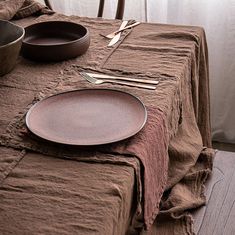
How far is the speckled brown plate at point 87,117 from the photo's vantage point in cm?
94

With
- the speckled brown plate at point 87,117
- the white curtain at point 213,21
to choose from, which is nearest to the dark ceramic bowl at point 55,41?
the speckled brown plate at point 87,117

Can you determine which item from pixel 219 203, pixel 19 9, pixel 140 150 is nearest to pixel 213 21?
pixel 19 9

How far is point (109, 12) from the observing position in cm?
218

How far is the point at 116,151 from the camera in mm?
910

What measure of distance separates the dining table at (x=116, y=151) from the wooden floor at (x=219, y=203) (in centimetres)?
2

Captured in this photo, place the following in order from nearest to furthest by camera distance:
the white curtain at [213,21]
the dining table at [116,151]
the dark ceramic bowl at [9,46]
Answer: the dining table at [116,151] < the dark ceramic bowl at [9,46] < the white curtain at [213,21]

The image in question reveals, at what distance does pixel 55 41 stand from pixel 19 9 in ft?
0.77

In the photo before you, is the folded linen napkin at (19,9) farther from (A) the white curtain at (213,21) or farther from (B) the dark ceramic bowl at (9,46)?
(A) the white curtain at (213,21)

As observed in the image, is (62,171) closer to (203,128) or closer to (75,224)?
(75,224)

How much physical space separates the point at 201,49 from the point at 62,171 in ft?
2.38

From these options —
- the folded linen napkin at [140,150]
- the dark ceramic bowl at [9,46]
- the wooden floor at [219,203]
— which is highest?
the dark ceramic bowl at [9,46]

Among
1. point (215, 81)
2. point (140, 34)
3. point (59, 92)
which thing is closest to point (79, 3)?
point (215, 81)

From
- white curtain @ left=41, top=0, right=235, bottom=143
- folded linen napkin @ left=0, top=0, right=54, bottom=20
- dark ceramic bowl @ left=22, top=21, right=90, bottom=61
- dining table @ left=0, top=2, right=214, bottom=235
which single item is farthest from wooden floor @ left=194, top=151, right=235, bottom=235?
white curtain @ left=41, top=0, right=235, bottom=143

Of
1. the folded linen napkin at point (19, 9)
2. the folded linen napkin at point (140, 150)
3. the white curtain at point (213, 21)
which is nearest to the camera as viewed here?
the folded linen napkin at point (140, 150)
